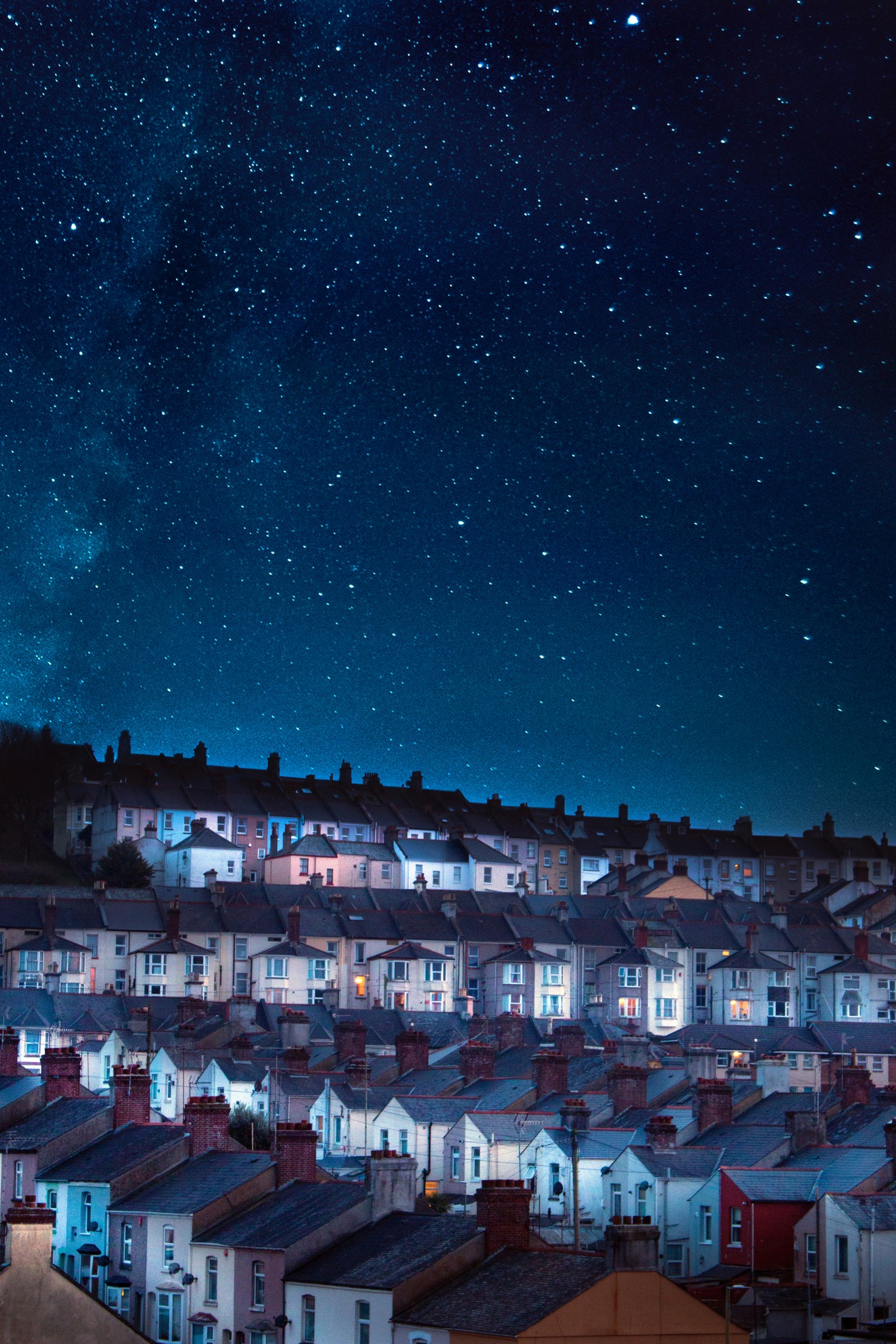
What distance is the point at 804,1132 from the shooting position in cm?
5122

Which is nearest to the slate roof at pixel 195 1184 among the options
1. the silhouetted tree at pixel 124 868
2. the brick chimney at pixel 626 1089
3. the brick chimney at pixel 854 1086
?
the brick chimney at pixel 626 1089

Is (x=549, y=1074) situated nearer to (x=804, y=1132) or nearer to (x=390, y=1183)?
(x=804, y=1132)

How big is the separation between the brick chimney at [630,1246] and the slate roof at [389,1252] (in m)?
3.51

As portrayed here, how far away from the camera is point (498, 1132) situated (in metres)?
57.6

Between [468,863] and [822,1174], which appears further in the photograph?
[468,863]

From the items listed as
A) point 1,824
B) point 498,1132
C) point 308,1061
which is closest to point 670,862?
point 1,824

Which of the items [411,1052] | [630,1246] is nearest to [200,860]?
[411,1052]

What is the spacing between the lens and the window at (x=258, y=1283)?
36.9 m

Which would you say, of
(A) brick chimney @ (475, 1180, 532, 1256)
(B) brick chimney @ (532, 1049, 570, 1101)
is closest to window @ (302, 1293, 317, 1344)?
(A) brick chimney @ (475, 1180, 532, 1256)

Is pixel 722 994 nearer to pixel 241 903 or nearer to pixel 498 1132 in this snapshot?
pixel 241 903

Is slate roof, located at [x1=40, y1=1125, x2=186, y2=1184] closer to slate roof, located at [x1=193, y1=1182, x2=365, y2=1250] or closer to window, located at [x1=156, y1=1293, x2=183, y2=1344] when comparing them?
window, located at [x1=156, y1=1293, x2=183, y2=1344]

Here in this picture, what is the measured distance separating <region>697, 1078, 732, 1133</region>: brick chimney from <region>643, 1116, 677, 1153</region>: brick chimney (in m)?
3.07

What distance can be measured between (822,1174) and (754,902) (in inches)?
3008

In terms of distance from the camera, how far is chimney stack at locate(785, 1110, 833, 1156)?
51.2 meters
